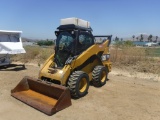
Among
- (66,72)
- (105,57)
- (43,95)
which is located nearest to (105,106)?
(66,72)

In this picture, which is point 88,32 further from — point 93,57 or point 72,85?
point 72,85

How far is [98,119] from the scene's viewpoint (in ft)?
16.5

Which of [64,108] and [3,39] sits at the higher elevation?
[3,39]

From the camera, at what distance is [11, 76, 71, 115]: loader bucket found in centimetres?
545

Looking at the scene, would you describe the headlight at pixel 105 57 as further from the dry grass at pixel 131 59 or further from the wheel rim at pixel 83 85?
the dry grass at pixel 131 59

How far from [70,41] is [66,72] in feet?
4.04

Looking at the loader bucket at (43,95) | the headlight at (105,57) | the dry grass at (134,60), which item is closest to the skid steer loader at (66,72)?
the loader bucket at (43,95)

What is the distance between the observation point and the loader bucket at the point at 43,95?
5.45 m

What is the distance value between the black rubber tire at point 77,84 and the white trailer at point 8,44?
6.81 m

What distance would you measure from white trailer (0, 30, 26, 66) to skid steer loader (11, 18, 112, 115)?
557 cm

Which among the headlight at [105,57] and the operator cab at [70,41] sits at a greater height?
the operator cab at [70,41]

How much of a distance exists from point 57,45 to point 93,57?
1.45 m

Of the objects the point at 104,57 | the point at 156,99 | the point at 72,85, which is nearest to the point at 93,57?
the point at 104,57

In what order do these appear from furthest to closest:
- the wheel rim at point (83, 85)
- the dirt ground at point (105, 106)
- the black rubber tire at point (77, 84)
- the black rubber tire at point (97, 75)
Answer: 1. the black rubber tire at point (97, 75)
2. the wheel rim at point (83, 85)
3. the black rubber tire at point (77, 84)
4. the dirt ground at point (105, 106)
